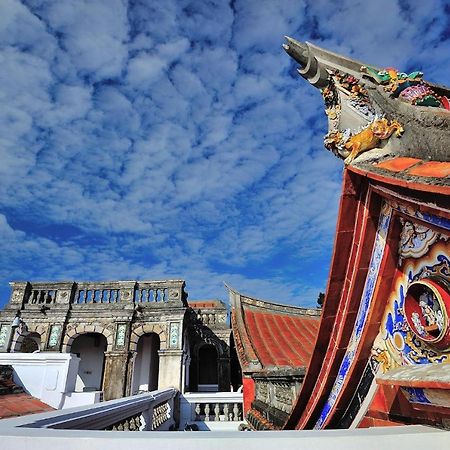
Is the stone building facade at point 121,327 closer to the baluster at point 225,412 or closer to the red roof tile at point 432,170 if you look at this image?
the baluster at point 225,412

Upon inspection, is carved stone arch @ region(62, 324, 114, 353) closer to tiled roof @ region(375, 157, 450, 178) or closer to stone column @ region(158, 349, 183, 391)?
stone column @ region(158, 349, 183, 391)

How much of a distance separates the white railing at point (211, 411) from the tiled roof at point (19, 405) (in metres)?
4.19

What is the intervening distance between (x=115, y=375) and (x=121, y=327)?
1.92 metres

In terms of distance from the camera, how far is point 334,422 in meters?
2.80

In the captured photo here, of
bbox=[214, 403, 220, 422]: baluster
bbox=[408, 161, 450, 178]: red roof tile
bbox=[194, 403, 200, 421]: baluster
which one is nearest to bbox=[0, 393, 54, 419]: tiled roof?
bbox=[194, 403, 200, 421]: baluster

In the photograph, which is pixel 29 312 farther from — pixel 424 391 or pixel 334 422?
pixel 424 391

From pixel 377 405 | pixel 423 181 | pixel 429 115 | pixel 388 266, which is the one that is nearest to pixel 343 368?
pixel 377 405

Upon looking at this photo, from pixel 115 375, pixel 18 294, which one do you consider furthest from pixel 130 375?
pixel 18 294

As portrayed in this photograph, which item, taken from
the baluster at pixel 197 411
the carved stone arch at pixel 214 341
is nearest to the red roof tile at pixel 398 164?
the baluster at pixel 197 411

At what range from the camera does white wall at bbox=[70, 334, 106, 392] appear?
52.4ft

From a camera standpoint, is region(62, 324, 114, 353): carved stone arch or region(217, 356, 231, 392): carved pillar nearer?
region(62, 324, 114, 353): carved stone arch

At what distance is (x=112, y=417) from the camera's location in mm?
4281

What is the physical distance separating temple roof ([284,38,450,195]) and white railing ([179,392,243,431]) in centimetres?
894

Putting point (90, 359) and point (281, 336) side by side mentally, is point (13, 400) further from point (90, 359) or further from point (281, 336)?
point (90, 359)
